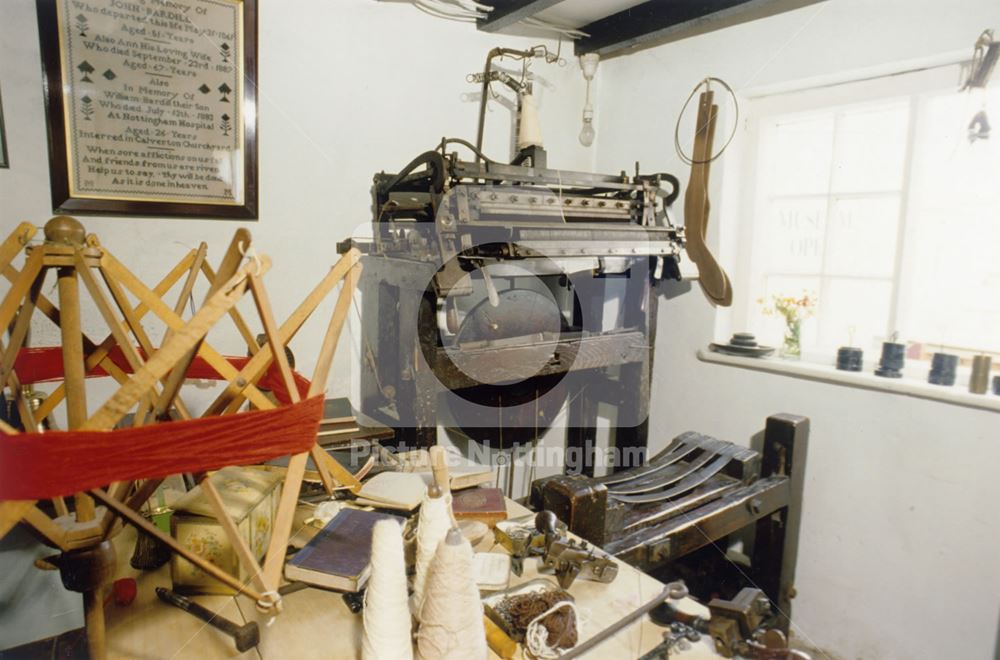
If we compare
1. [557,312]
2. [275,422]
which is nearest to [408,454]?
[557,312]

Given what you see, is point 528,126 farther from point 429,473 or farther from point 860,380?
point 860,380

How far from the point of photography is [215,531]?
1277 mm

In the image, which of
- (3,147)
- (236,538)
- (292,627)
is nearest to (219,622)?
(292,627)

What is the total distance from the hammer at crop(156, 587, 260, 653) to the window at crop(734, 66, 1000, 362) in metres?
2.65

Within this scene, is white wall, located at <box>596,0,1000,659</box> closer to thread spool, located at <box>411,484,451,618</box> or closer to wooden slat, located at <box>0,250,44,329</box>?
thread spool, located at <box>411,484,451,618</box>

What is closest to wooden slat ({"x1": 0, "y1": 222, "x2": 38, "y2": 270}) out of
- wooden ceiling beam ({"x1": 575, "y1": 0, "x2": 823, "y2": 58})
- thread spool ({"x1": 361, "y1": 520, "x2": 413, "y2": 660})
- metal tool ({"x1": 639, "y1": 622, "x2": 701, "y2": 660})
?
thread spool ({"x1": 361, "y1": 520, "x2": 413, "y2": 660})

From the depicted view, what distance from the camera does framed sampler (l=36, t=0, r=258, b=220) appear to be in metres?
1.96

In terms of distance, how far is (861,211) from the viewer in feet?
8.58

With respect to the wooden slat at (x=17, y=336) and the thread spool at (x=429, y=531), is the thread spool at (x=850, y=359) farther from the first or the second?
the wooden slat at (x=17, y=336)

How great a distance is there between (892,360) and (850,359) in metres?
0.16

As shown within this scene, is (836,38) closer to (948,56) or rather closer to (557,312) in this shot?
(948,56)

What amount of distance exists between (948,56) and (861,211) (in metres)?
0.67

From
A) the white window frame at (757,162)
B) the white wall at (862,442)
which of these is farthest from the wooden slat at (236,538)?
the white window frame at (757,162)

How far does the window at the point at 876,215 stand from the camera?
2314 mm
